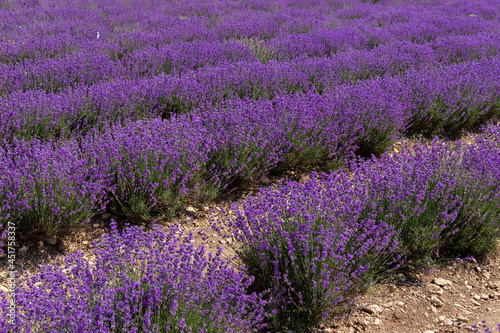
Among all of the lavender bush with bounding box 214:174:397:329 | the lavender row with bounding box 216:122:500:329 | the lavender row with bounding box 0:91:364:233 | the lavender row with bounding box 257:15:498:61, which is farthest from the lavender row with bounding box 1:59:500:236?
the lavender row with bounding box 257:15:498:61

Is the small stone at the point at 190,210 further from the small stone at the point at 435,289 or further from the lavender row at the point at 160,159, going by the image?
the small stone at the point at 435,289

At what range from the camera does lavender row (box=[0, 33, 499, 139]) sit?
4.11 m

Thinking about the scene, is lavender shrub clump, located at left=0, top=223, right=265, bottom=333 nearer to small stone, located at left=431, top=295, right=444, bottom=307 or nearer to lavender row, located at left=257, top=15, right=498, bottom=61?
small stone, located at left=431, top=295, right=444, bottom=307

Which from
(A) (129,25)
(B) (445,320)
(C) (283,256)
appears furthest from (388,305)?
(A) (129,25)

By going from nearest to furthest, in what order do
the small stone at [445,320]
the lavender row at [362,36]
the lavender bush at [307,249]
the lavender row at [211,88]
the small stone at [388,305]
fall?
the lavender bush at [307,249] → the small stone at [445,320] → the small stone at [388,305] → the lavender row at [211,88] → the lavender row at [362,36]

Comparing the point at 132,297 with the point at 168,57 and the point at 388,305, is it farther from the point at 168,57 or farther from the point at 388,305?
the point at 168,57

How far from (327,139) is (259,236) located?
213cm

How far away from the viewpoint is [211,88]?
17.2 feet

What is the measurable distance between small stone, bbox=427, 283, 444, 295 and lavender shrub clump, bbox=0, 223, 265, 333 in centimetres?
144

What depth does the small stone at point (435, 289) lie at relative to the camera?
9.48ft

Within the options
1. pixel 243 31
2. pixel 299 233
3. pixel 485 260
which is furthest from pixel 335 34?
pixel 299 233

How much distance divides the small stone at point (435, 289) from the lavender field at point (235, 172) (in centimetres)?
27

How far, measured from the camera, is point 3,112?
3.89 metres

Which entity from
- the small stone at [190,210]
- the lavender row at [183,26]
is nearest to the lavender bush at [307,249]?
the small stone at [190,210]
